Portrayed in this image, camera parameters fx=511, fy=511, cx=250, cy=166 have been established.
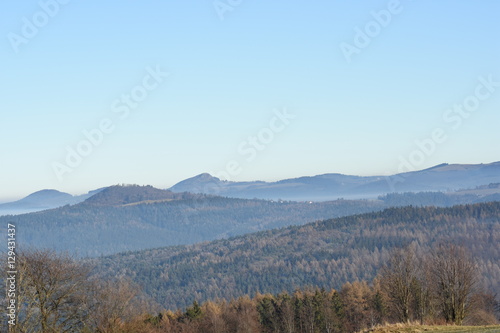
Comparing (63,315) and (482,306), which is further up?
(63,315)

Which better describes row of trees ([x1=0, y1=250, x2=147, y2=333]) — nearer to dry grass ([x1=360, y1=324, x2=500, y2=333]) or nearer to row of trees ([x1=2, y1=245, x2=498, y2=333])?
row of trees ([x1=2, y1=245, x2=498, y2=333])

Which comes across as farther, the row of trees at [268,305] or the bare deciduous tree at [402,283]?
the bare deciduous tree at [402,283]

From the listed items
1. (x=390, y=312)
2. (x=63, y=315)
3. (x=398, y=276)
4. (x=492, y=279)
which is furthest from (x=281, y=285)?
(x=63, y=315)

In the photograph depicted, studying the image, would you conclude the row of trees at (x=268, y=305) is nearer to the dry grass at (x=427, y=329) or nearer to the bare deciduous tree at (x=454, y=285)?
the bare deciduous tree at (x=454, y=285)

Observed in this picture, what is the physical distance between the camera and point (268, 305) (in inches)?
3642

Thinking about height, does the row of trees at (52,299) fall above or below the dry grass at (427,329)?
above

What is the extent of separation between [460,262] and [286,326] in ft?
Result: 118

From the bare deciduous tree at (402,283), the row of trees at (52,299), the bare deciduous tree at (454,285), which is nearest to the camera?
the row of trees at (52,299)

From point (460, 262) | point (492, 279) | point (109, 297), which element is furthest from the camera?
point (492, 279)

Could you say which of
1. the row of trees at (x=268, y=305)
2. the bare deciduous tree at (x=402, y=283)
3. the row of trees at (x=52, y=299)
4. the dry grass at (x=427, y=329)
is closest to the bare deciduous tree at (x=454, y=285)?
the row of trees at (x=268, y=305)

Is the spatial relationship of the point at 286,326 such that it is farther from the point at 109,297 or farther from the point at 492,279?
the point at 492,279

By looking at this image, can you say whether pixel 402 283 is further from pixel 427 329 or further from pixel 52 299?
pixel 52 299

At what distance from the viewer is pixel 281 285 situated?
199625 millimetres

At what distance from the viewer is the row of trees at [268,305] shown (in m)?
43.2
